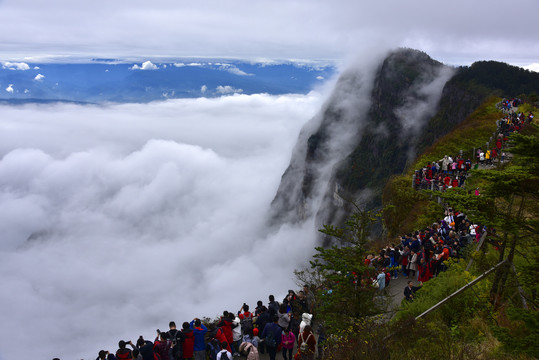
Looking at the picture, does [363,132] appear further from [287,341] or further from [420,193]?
[287,341]

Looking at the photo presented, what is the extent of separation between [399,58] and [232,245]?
131638 millimetres

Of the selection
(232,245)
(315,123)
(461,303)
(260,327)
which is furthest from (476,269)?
(232,245)

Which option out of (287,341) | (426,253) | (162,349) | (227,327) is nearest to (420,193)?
(426,253)

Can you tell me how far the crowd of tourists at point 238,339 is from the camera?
10109 mm

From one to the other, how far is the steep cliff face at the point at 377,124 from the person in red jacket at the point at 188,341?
168 feet

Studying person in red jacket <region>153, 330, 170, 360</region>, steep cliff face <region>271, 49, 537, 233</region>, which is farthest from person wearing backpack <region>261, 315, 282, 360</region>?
steep cliff face <region>271, 49, 537, 233</region>

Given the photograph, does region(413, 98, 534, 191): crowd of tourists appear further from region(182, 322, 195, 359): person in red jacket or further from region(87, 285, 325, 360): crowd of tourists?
region(182, 322, 195, 359): person in red jacket

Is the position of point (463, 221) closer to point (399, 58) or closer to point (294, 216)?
point (399, 58)

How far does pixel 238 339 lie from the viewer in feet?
37.6

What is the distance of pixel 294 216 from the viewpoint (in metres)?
123

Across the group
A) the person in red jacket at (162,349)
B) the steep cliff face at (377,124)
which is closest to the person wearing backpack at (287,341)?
the person in red jacket at (162,349)

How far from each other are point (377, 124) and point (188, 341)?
3638 inches

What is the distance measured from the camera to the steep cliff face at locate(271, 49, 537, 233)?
70.5 m

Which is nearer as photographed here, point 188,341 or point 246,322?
point 188,341
